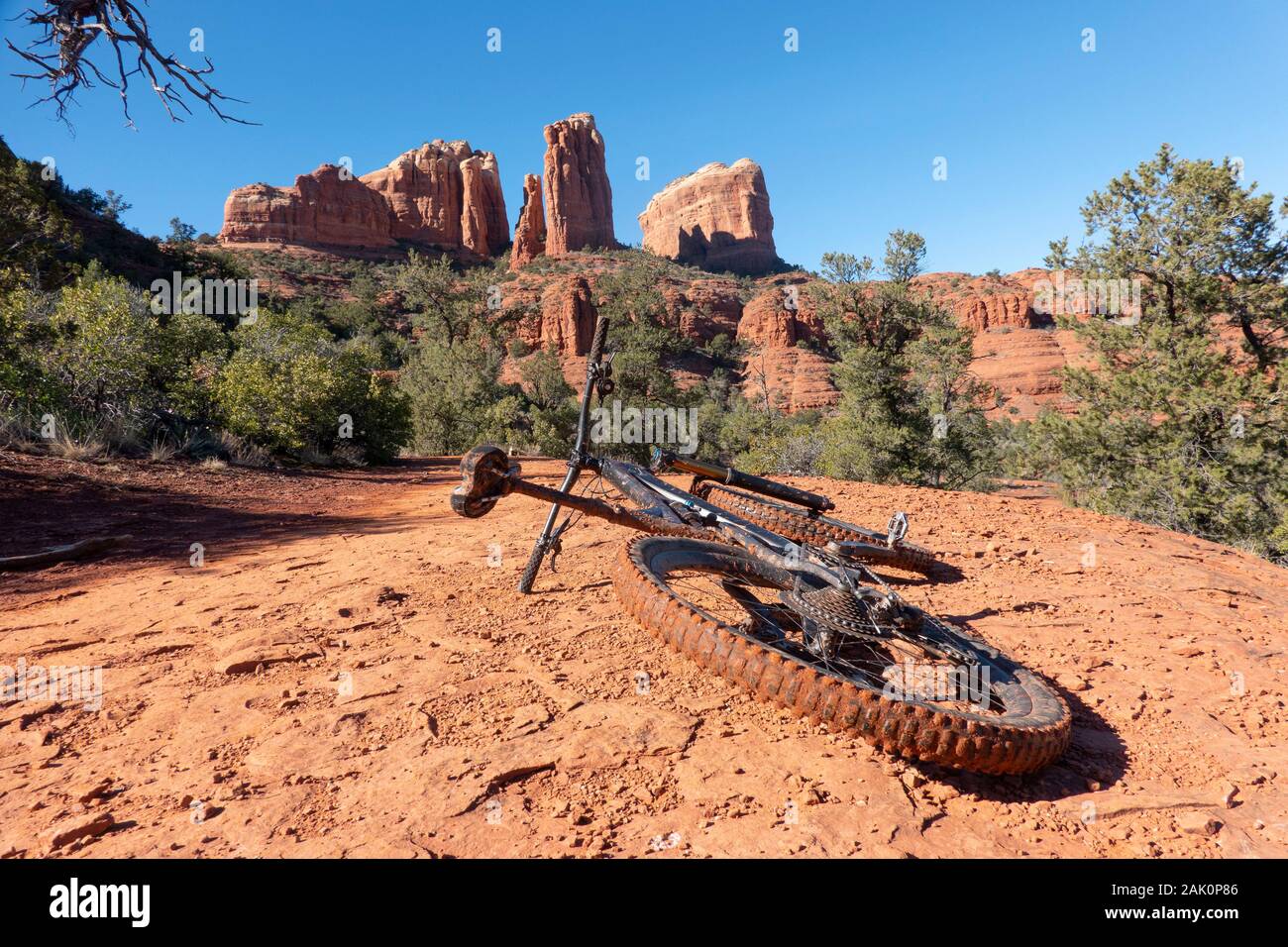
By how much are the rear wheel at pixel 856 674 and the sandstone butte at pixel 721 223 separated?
101210mm

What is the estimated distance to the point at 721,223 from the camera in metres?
104

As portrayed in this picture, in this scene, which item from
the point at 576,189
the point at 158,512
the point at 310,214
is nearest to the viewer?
the point at 158,512

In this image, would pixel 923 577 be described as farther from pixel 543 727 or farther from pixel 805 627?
pixel 543 727

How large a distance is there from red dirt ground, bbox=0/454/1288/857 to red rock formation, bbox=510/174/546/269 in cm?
7909

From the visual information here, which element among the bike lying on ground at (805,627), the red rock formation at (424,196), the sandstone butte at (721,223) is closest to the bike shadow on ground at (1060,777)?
the bike lying on ground at (805,627)

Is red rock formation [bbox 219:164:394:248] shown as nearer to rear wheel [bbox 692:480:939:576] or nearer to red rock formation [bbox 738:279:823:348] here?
red rock formation [bbox 738:279:823:348]

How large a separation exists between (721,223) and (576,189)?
103 ft

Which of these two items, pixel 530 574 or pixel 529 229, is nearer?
pixel 530 574

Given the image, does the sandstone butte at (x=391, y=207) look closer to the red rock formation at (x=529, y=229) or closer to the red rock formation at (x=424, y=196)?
the red rock formation at (x=424, y=196)

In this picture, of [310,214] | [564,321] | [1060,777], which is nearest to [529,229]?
[310,214]

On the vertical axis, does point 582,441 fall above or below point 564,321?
below

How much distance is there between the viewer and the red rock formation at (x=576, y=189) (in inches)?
3236
